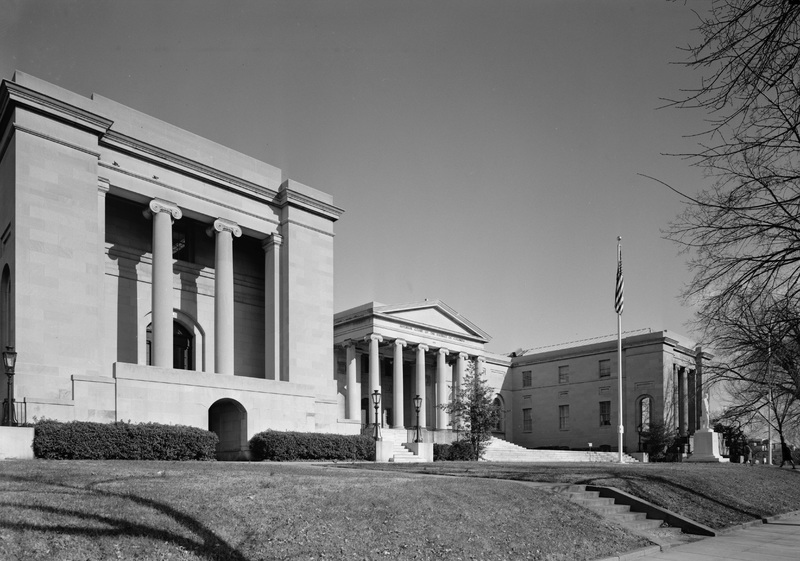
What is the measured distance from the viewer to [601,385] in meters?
64.9

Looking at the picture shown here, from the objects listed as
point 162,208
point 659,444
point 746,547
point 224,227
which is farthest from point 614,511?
point 659,444

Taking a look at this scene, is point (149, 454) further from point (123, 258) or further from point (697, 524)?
point (697, 524)

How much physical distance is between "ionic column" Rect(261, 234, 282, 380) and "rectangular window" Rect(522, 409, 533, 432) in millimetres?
42233

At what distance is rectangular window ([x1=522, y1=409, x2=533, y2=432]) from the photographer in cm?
7094

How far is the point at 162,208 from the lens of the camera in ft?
101

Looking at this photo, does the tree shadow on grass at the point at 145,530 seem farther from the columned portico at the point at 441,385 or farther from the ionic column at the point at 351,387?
the columned portico at the point at 441,385

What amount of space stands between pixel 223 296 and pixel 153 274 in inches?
147

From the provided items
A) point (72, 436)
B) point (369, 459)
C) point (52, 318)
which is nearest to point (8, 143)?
point (52, 318)

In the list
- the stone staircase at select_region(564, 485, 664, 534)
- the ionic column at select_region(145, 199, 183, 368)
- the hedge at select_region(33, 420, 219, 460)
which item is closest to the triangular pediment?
→ the ionic column at select_region(145, 199, 183, 368)

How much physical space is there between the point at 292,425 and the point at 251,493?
68.8 ft

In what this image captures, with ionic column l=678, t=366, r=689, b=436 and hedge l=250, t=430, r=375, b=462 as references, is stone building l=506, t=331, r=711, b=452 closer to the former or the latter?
ionic column l=678, t=366, r=689, b=436

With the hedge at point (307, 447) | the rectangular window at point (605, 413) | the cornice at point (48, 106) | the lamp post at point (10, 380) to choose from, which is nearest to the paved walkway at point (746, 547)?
the hedge at point (307, 447)

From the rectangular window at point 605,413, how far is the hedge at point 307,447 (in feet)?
125

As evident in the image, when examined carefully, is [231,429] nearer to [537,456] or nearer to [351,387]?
[351,387]
